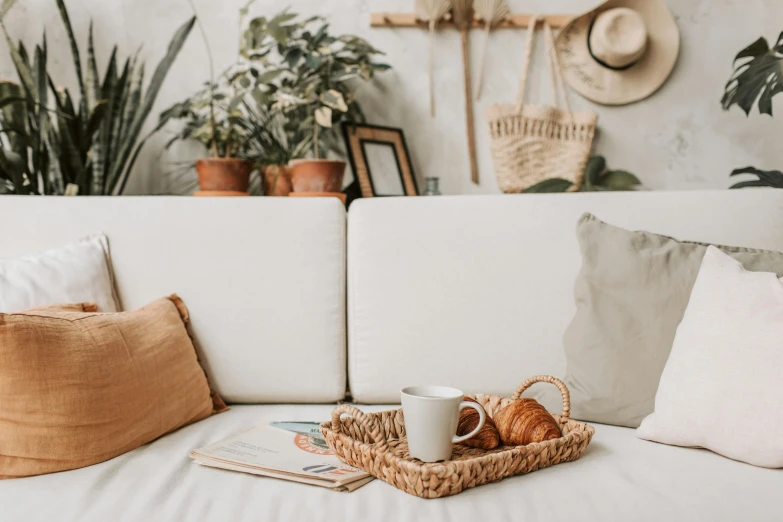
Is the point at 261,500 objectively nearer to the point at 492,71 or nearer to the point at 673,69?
the point at 492,71

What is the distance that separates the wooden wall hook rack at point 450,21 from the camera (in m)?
2.07

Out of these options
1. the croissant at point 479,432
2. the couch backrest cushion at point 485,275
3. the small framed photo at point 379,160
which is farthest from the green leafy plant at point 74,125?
the croissant at point 479,432

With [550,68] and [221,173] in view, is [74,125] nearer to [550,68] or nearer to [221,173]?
[221,173]

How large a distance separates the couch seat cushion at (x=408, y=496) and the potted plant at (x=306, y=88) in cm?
99

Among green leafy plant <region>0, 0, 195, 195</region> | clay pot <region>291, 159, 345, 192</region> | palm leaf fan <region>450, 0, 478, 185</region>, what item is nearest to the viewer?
green leafy plant <region>0, 0, 195, 195</region>

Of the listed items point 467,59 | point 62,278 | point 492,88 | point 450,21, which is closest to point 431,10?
point 450,21

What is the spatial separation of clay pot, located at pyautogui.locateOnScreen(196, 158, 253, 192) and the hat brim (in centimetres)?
115

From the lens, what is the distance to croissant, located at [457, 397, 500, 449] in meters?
1.02

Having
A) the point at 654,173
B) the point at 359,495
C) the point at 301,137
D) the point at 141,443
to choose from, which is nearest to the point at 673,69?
the point at 654,173

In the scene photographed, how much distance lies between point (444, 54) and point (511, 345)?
1151 mm

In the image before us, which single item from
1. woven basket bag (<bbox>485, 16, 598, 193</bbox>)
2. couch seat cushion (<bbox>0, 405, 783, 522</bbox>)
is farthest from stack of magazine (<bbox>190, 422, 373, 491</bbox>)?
woven basket bag (<bbox>485, 16, 598, 193</bbox>)

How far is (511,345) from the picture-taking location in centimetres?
140

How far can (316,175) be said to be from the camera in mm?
1809

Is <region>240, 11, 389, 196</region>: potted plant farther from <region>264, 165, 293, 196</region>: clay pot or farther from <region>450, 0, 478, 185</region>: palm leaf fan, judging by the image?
<region>450, 0, 478, 185</region>: palm leaf fan
